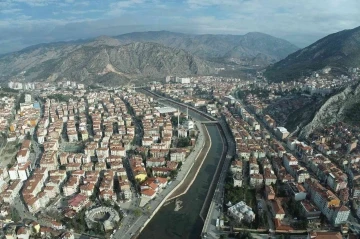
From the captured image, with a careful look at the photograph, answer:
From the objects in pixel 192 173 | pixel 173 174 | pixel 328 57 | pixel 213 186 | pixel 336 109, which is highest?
pixel 328 57

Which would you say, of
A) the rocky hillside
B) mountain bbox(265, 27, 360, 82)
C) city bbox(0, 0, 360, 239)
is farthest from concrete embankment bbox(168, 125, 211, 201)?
the rocky hillside

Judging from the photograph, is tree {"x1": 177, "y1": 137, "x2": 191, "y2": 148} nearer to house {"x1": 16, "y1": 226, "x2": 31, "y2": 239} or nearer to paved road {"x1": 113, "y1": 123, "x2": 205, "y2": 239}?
paved road {"x1": 113, "y1": 123, "x2": 205, "y2": 239}

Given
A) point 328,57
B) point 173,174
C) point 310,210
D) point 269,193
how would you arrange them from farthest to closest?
point 328,57
point 173,174
point 269,193
point 310,210

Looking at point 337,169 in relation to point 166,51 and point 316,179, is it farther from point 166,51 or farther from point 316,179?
point 166,51

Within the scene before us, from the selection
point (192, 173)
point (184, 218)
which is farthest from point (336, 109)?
point (184, 218)

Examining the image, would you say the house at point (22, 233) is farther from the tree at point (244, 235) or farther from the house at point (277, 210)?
the house at point (277, 210)

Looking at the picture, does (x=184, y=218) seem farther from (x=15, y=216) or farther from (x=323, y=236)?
(x=15, y=216)
